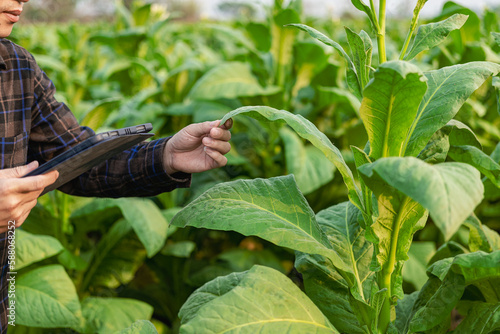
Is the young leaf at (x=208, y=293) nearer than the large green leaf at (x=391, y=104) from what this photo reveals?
No

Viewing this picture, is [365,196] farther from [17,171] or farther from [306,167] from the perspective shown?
[306,167]

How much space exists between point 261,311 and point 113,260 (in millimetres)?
1561

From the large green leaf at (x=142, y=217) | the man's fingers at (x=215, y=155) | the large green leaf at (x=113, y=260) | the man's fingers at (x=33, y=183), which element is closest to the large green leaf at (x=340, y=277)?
the man's fingers at (x=215, y=155)

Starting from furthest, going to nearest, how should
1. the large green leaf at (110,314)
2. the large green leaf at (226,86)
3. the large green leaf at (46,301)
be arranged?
1. the large green leaf at (226,86)
2. the large green leaf at (110,314)
3. the large green leaf at (46,301)

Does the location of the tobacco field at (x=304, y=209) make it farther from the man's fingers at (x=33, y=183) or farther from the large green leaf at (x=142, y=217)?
the man's fingers at (x=33, y=183)

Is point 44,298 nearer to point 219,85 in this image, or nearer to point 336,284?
point 336,284

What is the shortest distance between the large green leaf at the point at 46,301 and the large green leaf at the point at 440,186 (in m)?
1.38

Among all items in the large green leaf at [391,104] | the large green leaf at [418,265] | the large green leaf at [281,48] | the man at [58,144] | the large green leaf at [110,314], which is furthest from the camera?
the large green leaf at [281,48]

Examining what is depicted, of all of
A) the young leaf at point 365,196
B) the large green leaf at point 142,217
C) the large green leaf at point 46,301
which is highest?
the young leaf at point 365,196

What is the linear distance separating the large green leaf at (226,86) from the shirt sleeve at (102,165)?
3.40 feet

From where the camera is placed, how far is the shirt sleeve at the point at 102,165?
67.5 inches

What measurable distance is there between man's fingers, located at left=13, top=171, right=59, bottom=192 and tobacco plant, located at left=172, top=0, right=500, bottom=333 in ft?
1.10

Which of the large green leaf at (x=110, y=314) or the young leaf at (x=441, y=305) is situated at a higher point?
the young leaf at (x=441, y=305)

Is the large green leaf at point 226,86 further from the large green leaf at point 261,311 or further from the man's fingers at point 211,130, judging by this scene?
the large green leaf at point 261,311
